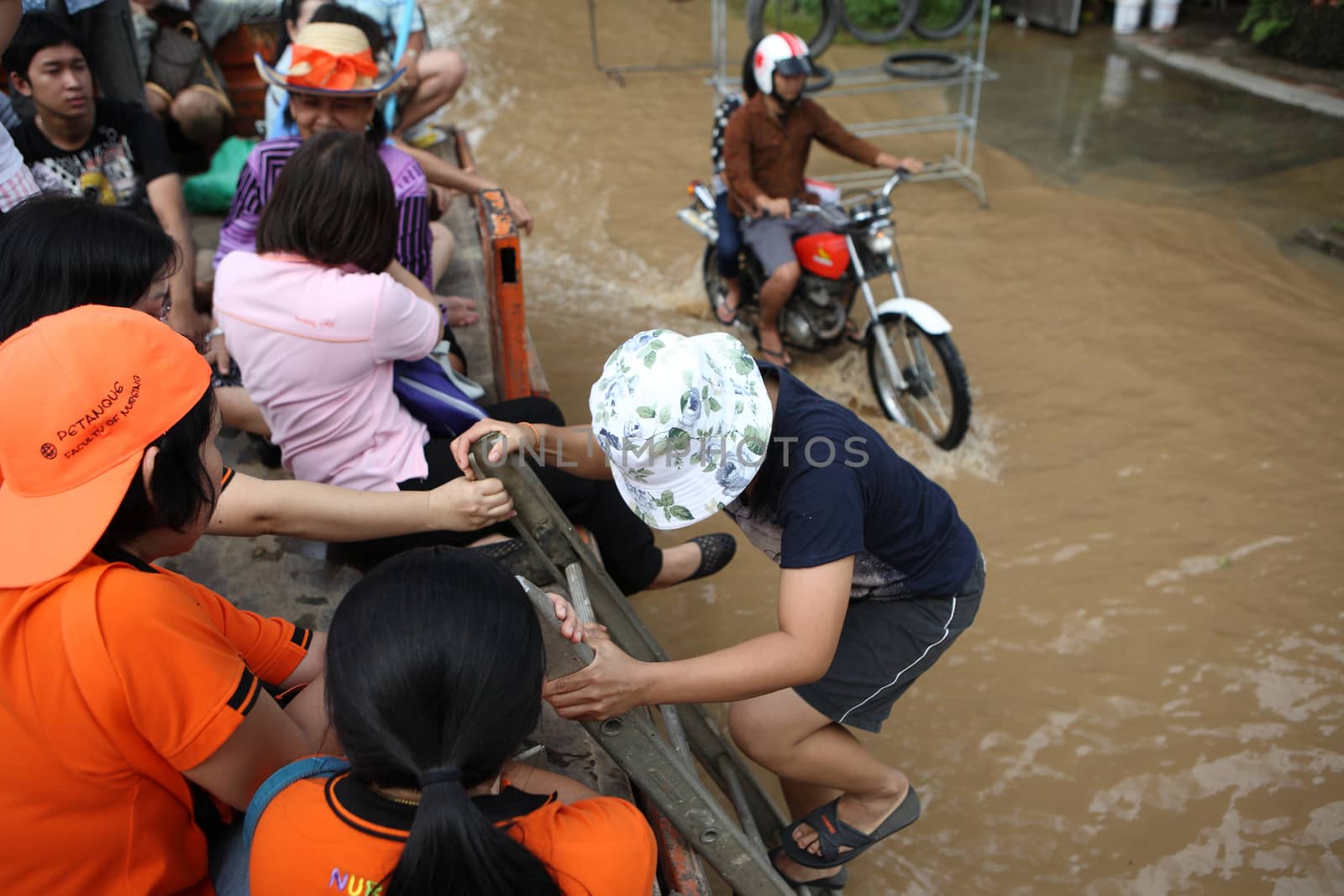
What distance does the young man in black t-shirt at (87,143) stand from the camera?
3150 millimetres

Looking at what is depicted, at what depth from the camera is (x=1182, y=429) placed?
4.12m

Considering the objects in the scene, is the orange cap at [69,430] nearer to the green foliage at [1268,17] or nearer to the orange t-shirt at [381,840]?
the orange t-shirt at [381,840]

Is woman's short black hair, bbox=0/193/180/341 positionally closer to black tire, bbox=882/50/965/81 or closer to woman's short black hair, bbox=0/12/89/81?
woman's short black hair, bbox=0/12/89/81

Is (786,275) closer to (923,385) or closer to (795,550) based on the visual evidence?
(923,385)

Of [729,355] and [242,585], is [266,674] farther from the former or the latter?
[729,355]

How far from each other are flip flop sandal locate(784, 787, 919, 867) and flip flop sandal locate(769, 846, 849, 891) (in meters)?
0.08

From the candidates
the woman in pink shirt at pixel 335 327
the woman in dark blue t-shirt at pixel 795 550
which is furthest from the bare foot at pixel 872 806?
the woman in pink shirt at pixel 335 327

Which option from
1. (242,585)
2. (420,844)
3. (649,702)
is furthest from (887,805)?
(242,585)

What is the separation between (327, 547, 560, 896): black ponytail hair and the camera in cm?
111

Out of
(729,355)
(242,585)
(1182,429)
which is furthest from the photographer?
(1182,429)

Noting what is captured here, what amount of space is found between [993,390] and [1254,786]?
2.13 m

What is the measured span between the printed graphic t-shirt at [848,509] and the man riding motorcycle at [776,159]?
103 inches

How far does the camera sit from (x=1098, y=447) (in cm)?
407

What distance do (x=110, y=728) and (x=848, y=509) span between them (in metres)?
1.15
